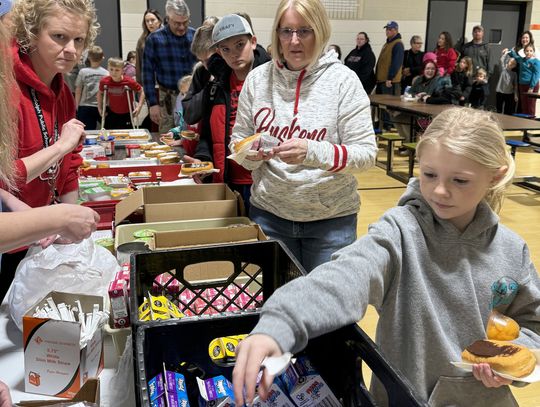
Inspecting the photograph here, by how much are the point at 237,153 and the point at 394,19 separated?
396 inches

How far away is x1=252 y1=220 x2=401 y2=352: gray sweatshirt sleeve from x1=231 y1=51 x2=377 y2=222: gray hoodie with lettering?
2.15 feet

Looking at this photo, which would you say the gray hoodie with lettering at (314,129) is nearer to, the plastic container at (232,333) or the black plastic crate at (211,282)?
the black plastic crate at (211,282)

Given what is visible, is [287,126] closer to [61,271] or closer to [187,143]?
[61,271]

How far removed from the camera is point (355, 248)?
1.04 meters

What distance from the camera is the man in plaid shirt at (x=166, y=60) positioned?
4750 millimetres

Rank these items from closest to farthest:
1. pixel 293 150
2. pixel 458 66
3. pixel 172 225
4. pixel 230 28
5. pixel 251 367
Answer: pixel 251 367 → pixel 293 150 → pixel 172 225 → pixel 230 28 → pixel 458 66

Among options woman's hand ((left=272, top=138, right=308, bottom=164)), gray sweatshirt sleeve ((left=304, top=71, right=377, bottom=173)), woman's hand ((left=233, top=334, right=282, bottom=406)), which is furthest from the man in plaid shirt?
woman's hand ((left=233, top=334, right=282, bottom=406))

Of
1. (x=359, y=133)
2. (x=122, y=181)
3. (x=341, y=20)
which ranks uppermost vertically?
(x=341, y=20)

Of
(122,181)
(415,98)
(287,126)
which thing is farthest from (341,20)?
(287,126)

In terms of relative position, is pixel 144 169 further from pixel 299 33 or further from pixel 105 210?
pixel 299 33

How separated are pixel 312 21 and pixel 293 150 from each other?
18.4 inches

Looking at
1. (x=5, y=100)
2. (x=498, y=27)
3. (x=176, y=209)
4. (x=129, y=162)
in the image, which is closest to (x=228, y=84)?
(x=176, y=209)

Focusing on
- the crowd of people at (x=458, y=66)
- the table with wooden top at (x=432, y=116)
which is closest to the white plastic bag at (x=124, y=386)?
the table with wooden top at (x=432, y=116)

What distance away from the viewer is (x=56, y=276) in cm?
136
